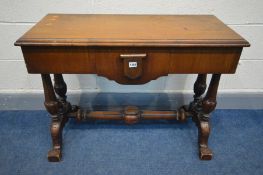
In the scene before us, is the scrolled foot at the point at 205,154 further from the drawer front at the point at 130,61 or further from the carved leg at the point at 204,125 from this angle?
the drawer front at the point at 130,61

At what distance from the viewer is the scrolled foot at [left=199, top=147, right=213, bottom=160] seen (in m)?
1.25

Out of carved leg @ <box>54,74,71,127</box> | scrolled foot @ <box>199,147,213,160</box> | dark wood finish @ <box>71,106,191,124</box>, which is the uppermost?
carved leg @ <box>54,74,71,127</box>

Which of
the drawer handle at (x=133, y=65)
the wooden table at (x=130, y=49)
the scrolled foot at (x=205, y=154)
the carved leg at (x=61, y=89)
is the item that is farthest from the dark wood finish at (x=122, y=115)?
the drawer handle at (x=133, y=65)

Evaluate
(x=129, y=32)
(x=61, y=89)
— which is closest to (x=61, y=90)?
(x=61, y=89)

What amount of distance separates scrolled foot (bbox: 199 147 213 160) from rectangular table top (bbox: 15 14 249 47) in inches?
25.1

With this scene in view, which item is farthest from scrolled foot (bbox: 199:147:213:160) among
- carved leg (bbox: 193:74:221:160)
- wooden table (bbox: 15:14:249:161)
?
wooden table (bbox: 15:14:249:161)

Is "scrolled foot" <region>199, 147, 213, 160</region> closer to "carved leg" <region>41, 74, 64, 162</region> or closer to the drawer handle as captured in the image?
the drawer handle

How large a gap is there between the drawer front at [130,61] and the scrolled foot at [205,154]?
20.5 inches

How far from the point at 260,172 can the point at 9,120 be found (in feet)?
5.17

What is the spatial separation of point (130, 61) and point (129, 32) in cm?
14

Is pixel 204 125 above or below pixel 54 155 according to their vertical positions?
above

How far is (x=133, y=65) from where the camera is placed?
91 centimetres

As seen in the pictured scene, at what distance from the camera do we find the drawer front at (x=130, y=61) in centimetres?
90

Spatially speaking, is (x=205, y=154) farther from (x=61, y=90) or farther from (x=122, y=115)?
(x=61, y=90)
